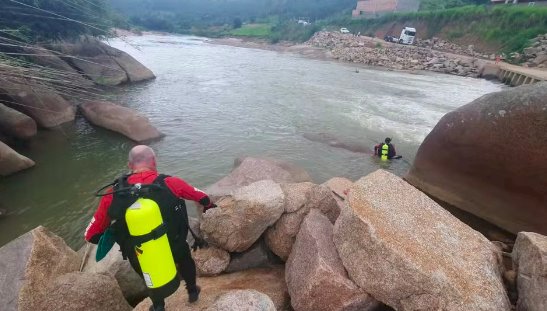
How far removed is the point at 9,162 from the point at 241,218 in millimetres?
8555

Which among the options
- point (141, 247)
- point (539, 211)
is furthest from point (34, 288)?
point (539, 211)

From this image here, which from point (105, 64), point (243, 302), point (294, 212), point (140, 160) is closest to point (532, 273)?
point (294, 212)

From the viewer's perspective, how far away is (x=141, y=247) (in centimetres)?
347

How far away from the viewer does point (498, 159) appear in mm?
7270

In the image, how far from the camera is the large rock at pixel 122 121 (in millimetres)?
13492

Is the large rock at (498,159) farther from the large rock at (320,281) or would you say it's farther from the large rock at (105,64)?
the large rock at (105,64)

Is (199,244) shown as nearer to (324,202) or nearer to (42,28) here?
(324,202)

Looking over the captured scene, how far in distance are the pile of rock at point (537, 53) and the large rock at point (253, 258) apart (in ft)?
130

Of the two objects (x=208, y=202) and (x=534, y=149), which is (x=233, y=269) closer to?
(x=208, y=202)

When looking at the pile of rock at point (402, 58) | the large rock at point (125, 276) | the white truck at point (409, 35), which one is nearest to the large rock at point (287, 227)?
the large rock at point (125, 276)

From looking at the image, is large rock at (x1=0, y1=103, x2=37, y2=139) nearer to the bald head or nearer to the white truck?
the bald head

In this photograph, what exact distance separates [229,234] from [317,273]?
153 centimetres

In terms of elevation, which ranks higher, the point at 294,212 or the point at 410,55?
the point at 294,212

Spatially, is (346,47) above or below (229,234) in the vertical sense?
below
